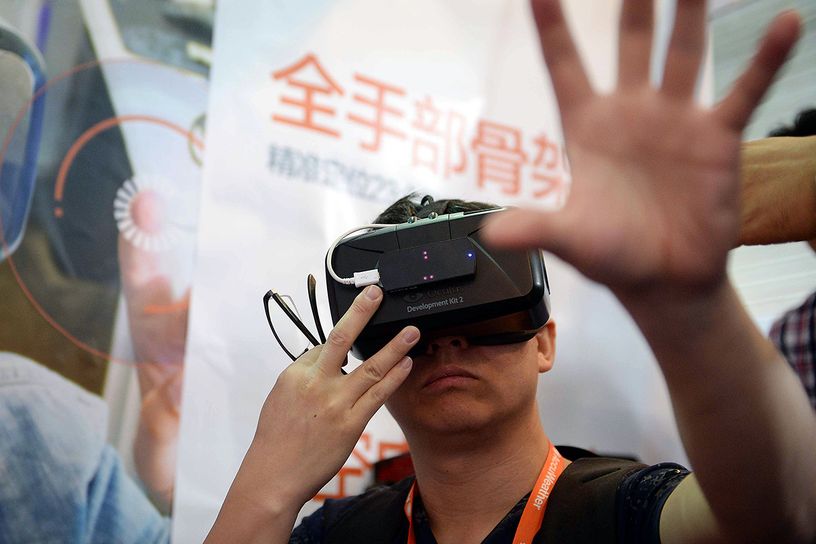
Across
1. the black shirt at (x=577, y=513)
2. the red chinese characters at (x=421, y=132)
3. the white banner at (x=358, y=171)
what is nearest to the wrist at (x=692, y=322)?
the black shirt at (x=577, y=513)

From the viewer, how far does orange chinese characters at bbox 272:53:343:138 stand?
4.84 feet

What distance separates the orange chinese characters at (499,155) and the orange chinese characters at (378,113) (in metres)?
0.20

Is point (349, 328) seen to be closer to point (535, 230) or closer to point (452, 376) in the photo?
point (452, 376)

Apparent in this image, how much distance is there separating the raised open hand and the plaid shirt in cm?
73

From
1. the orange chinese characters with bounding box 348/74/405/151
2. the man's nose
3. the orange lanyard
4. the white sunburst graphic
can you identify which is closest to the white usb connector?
the man's nose

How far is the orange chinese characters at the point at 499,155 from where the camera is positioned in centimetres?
169

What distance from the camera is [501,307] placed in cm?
95

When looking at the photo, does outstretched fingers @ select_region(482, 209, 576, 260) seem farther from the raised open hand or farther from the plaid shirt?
the plaid shirt

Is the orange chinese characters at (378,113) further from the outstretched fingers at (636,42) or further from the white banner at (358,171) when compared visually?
the outstretched fingers at (636,42)

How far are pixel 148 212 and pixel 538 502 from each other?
31.3 inches

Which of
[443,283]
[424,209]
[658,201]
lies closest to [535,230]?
[658,201]

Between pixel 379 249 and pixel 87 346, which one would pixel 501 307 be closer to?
pixel 379 249

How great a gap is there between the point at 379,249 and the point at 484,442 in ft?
1.04

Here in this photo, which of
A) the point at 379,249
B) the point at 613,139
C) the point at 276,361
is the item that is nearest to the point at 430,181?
the point at 276,361
